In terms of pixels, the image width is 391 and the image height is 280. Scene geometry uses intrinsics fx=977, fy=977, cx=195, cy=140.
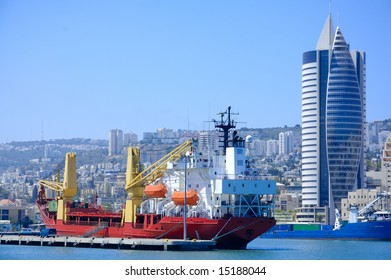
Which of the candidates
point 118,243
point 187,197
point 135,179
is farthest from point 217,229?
point 135,179

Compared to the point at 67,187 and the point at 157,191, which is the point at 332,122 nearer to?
the point at 67,187

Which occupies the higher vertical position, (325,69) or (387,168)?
(325,69)

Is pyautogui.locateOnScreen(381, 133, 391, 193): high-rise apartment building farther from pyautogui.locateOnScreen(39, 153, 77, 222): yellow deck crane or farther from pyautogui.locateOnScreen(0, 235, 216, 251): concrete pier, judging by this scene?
pyautogui.locateOnScreen(0, 235, 216, 251): concrete pier

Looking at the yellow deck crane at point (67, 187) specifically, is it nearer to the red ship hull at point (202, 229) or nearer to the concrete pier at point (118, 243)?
the concrete pier at point (118, 243)

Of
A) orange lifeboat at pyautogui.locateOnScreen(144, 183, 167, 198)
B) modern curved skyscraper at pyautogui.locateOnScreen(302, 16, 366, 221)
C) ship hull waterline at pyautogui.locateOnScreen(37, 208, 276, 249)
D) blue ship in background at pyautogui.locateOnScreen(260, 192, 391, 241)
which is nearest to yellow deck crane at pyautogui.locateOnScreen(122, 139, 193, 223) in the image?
orange lifeboat at pyautogui.locateOnScreen(144, 183, 167, 198)

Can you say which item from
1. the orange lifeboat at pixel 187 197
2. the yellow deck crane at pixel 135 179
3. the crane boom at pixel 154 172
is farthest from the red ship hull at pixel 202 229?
the crane boom at pixel 154 172
